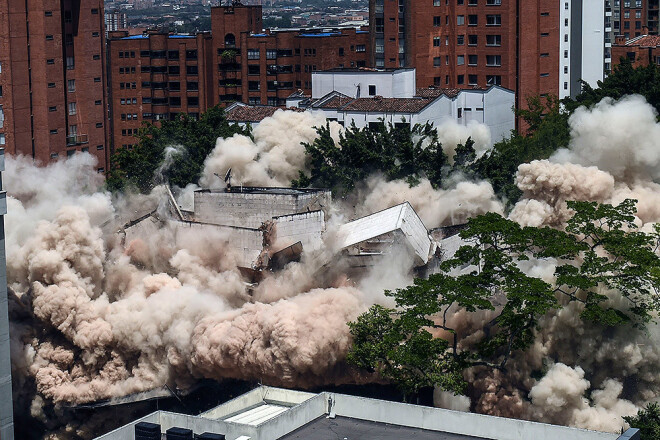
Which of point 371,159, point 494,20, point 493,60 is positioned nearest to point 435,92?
point 493,60

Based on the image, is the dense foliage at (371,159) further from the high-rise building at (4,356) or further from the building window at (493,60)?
the building window at (493,60)

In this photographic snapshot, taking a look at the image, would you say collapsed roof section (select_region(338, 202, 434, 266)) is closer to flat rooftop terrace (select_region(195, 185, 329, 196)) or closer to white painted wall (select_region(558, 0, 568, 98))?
flat rooftop terrace (select_region(195, 185, 329, 196))

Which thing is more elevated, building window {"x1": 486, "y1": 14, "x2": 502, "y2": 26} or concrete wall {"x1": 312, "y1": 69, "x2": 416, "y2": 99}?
building window {"x1": 486, "y1": 14, "x2": 502, "y2": 26}

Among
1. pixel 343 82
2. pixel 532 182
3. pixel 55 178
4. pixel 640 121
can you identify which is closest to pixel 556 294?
pixel 532 182

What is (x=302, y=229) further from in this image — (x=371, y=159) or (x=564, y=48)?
(x=564, y=48)

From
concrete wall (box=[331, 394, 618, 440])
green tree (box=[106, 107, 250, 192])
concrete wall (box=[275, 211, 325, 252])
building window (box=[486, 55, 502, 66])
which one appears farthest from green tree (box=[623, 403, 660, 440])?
building window (box=[486, 55, 502, 66])

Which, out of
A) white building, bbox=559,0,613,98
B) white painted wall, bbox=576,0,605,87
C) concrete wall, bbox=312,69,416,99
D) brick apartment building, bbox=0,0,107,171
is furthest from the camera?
white painted wall, bbox=576,0,605,87

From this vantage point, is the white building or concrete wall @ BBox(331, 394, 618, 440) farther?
the white building
